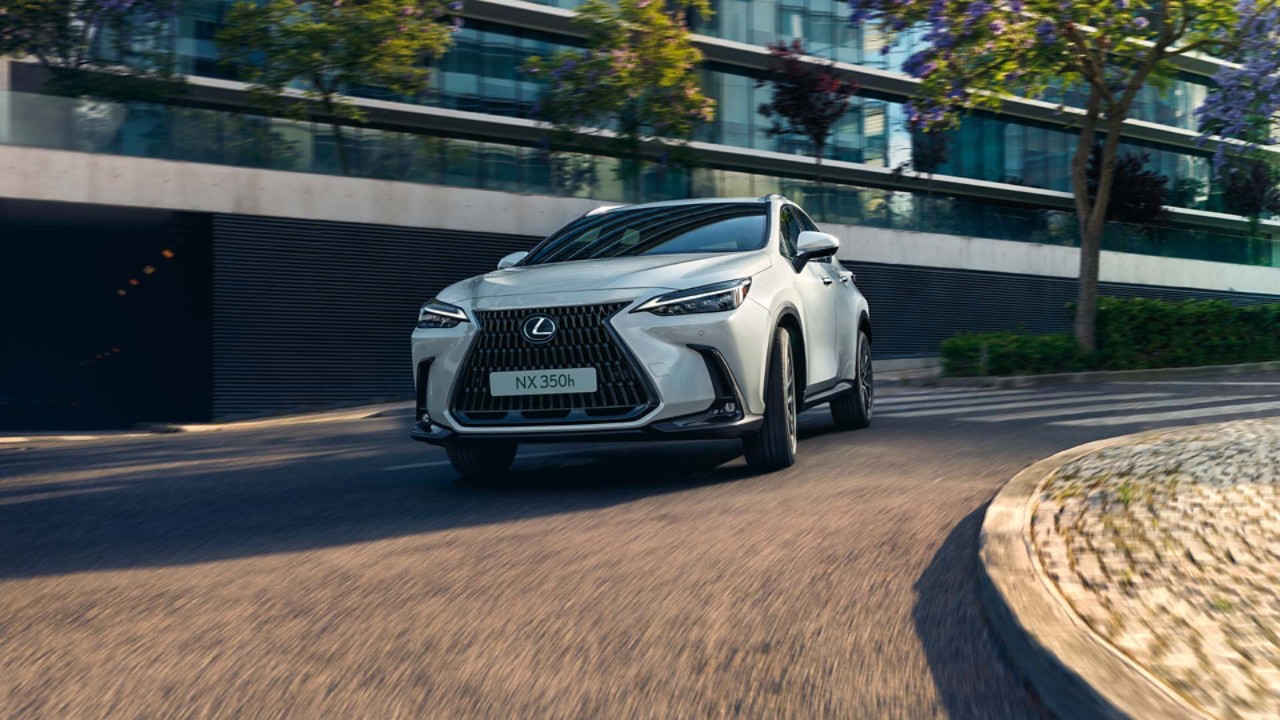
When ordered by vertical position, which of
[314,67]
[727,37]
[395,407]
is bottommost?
[395,407]

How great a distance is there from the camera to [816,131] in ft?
101

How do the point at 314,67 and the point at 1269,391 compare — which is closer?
the point at 1269,391

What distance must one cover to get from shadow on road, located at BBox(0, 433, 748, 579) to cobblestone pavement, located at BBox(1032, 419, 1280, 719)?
2244 mm

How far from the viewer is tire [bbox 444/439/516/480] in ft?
23.9

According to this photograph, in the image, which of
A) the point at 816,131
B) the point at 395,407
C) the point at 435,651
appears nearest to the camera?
the point at 435,651

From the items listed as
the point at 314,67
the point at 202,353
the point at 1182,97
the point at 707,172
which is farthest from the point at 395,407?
the point at 1182,97

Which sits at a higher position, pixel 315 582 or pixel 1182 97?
pixel 1182 97

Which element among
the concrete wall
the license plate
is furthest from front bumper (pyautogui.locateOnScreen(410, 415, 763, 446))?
the concrete wall

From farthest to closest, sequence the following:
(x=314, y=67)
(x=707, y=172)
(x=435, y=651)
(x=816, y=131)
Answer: (x=816, y=131), (x=707, y=172), (x=314, y=67), (x=435, y=651)

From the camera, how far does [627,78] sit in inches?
1000

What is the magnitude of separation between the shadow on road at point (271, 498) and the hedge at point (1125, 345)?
1120 centimetres

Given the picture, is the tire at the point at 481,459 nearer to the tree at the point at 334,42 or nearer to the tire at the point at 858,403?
the tire at the point at 858,403

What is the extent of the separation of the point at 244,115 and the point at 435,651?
1741 centimetres

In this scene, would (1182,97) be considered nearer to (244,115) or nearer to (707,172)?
(707,172)
